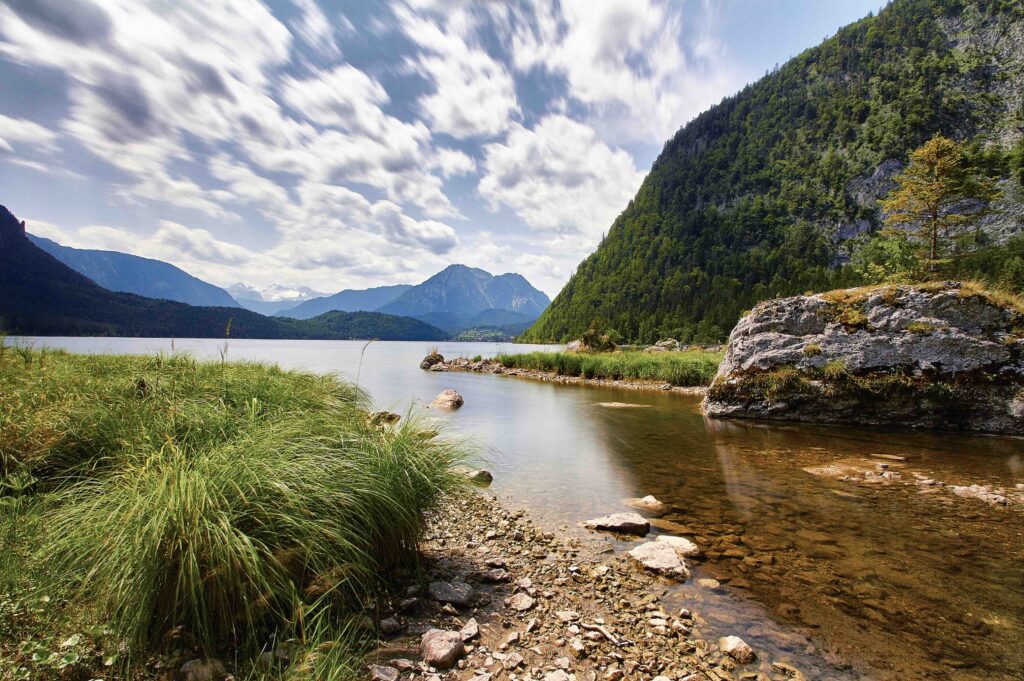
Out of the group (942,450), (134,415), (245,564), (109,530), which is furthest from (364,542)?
(942,450)

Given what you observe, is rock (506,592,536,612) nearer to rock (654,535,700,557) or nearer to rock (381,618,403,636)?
rock (381,618,403,636)

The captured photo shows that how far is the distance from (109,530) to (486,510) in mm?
5473

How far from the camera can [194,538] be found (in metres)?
2.83

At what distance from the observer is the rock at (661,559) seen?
537 cm

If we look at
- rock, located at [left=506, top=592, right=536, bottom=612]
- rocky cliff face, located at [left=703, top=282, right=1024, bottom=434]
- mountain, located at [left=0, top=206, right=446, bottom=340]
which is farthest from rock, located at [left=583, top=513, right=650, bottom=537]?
mountain, located at [left=0, top=206, right=446, bottom=340]

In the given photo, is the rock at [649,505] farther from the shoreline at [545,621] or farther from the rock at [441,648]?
the rock at [441,648]

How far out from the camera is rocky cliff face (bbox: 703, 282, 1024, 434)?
14.0m

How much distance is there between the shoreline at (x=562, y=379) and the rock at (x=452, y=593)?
1765 cm

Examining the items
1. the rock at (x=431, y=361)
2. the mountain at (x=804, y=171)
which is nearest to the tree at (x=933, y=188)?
the rock at (x=431, y=361)

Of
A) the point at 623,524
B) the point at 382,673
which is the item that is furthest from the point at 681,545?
the point at 382,673

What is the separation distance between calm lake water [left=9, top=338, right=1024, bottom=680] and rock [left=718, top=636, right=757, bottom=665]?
0.47ft

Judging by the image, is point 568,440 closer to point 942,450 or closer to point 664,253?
point 942,450

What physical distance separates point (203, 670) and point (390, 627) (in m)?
1.42

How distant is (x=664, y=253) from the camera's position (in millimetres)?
155875
